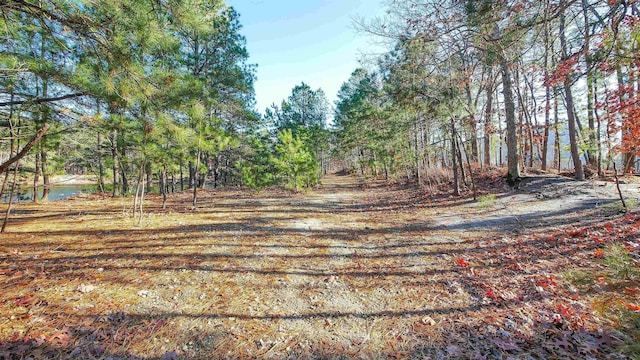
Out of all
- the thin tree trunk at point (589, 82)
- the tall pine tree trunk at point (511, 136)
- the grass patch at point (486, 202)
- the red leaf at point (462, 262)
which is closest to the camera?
the thin tree trunk at point (589, 82)

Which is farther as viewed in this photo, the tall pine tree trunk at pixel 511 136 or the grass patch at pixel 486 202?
the tall pine tree trunk at pixel 511 136

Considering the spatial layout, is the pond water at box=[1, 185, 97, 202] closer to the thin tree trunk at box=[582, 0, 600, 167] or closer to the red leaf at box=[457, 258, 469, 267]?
the red leaf at box=[457, 258, 469, 267]

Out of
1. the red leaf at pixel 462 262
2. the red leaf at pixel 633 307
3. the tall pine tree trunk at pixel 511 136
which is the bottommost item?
the red leaf at pixel 462 262

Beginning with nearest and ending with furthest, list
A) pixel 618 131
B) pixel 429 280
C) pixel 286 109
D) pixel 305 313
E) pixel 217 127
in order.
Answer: pixel 305 313 < pixel 429 280 < pixel 618 131 < pixel 217 127 < pixel 286 109

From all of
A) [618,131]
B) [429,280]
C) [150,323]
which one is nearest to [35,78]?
[150,323]

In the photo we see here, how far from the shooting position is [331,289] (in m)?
3.19

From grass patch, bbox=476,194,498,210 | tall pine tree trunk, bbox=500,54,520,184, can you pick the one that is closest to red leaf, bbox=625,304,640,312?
grass patch, bbox=476,194,498,210

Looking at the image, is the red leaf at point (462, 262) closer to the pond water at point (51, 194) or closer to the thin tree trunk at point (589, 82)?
the thin tree trunk at point (589, 82)

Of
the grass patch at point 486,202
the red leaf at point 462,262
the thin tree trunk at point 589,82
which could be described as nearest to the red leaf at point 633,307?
the red leaf at point 462,262

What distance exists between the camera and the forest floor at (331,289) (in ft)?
7.13

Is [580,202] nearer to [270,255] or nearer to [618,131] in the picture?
[618,131]

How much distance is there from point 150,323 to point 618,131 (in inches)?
383

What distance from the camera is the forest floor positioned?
2174 millimetres

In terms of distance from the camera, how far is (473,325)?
2414mm
